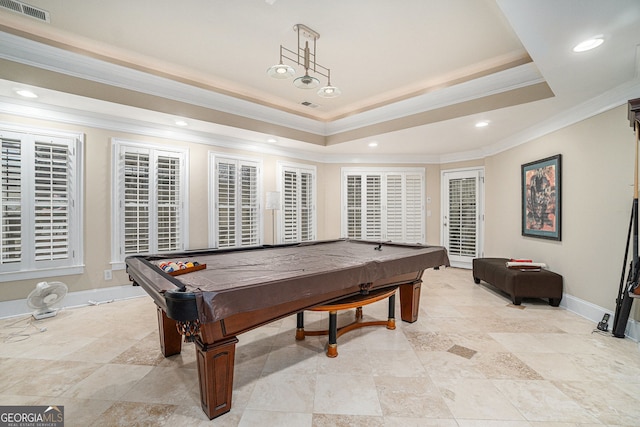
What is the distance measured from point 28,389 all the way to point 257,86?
384cm

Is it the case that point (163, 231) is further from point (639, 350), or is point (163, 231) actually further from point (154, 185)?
point (639, 350)

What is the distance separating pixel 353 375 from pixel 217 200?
357cm

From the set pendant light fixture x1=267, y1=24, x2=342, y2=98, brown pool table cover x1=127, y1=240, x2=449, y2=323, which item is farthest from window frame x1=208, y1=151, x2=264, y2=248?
pendant light fixture x1=267, y1=24, x2=342, y2=98

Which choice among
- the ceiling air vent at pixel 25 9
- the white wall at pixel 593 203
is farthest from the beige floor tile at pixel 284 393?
the ceiling air vent at pixel 25 9

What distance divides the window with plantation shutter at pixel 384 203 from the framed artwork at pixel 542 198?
2105 mm

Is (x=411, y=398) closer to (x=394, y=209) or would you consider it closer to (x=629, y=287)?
(x=629, y=287)

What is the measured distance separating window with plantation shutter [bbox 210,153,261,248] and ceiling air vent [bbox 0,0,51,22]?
7.67ft

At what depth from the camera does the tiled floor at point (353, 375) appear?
1.62 metres

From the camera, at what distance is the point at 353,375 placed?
2.02 m

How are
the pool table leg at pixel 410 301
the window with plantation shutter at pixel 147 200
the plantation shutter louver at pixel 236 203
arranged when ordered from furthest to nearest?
1. the plantation shutter louver at pixel 236 203
2. the window with plantation shutter at pixel 147 200
3. the pool table leg at pixel 410 301

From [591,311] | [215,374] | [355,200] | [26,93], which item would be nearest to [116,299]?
[26,93]

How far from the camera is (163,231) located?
4.09m

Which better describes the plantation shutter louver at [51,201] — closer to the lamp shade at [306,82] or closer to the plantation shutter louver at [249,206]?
the plantation shutter louver at [249,206]

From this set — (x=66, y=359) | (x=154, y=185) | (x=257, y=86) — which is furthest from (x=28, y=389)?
(x=257, y=86)
